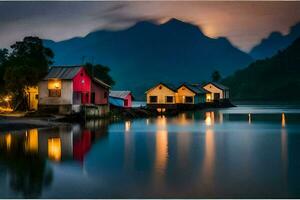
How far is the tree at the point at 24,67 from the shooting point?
49.3 meters

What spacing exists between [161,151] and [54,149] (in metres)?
7.01

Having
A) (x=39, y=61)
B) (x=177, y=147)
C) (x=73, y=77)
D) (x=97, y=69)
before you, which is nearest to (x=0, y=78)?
(x=39, y=61)

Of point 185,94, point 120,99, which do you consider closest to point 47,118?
point 120,99

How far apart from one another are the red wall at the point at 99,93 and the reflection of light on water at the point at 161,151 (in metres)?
17.7

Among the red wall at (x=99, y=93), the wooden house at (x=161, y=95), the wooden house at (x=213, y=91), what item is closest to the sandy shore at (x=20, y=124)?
the red wall at (x=99, y=93)

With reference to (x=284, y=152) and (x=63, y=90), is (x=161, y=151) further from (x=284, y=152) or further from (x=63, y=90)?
(x=63, y=90)

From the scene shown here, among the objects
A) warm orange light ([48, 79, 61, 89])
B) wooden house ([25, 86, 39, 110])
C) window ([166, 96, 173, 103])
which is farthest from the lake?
window ([166, 96, 173, 103])

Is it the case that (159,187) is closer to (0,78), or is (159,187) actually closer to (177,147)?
→ (177,147)

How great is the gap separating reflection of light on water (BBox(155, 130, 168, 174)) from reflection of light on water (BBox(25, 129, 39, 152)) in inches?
314

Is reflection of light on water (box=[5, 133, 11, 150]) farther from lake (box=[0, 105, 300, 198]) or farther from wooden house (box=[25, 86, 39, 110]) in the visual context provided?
wooden house (box=[25, 86, 39, 110])

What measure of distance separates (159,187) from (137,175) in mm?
2622

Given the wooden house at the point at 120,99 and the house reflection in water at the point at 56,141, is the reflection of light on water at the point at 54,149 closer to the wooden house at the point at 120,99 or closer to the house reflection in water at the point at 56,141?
the house reflection in water at the point at 56,141

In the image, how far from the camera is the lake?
16297 millimetres

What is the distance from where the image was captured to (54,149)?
27.2 metres
